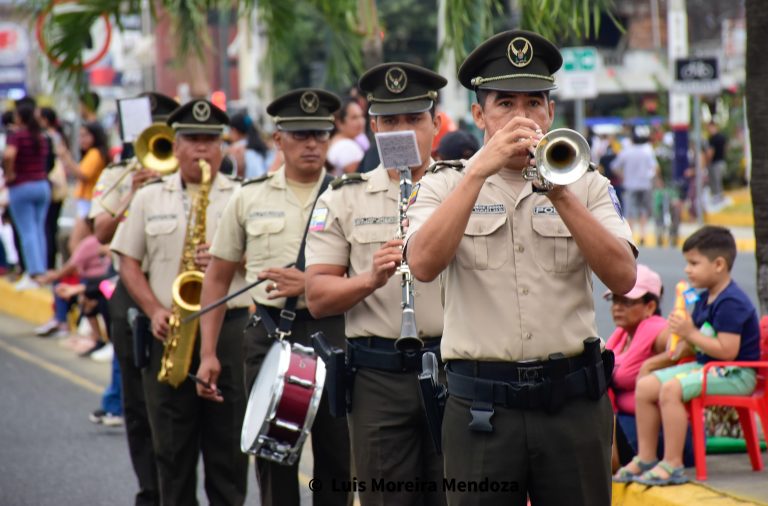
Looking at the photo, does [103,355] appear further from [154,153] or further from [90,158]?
[154,153]

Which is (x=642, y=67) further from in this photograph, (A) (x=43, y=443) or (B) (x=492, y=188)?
(B) (x=492, y=188)

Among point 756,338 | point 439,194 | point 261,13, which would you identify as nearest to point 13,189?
point 261,13

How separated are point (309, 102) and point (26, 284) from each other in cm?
1166

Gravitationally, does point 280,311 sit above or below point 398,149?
below

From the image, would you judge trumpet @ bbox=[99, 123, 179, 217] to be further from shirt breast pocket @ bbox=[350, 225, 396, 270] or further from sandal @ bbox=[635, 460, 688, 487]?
sandal @ bbox=[635, 460, 688, 487]

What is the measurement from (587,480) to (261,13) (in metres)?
9.10

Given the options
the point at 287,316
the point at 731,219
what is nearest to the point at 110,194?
the point at 287,316

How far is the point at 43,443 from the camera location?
9812mm

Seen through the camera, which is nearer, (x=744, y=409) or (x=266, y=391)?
(x=266, y=391)

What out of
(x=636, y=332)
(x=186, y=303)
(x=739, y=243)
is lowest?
(x=739, y=243)

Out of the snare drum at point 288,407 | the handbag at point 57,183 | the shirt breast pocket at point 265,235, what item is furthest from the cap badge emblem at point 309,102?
the handbag at point 57,183

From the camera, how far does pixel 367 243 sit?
5.68m

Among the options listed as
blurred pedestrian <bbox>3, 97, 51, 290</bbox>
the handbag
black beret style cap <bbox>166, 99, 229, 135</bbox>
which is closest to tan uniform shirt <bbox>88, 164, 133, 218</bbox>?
black beret style cap <bbox>166, 99, 229, 135</bbox>

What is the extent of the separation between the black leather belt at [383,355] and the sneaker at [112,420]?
5.18 meters
